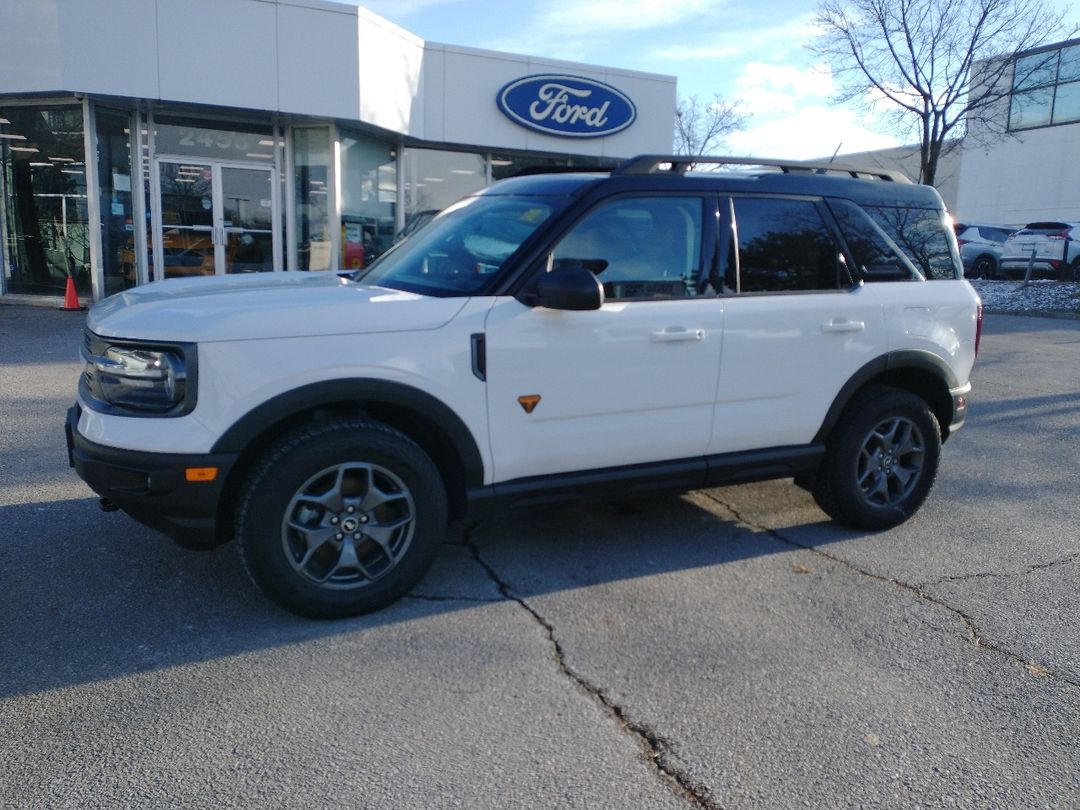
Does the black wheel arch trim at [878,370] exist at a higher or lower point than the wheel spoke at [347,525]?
higher

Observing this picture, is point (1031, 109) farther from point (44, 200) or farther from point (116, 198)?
point (44, 200)

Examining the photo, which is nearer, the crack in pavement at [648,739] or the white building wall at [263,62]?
Answer: the crack in pavement at [648,739]

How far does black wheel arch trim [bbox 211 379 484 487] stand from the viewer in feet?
11.3

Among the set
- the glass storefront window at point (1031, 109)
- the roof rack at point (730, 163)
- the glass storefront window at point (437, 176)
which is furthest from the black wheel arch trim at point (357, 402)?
the glass storefront window at point (1031, 109)

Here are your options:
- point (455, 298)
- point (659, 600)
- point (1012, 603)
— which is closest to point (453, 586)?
point (659, 600)

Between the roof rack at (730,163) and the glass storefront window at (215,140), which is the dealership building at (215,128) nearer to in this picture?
the glass storefront window at (215,140)

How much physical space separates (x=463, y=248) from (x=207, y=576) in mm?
1949

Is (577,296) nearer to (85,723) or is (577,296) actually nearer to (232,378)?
(232,378)

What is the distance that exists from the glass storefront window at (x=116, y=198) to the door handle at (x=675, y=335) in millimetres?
13015

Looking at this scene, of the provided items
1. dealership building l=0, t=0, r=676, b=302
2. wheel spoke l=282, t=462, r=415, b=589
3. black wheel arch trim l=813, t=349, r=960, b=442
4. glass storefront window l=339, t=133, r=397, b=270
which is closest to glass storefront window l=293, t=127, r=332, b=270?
dealership building l=0, t=0, r=676, b=302

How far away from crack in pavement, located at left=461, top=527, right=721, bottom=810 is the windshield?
1.53m

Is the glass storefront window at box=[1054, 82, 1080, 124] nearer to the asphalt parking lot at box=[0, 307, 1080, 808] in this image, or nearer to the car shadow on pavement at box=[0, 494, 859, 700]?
the asphalt parking lot at box=[0, 307, 1080, 808]

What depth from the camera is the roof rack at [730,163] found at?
170 inches

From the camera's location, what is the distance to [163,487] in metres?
3.37
